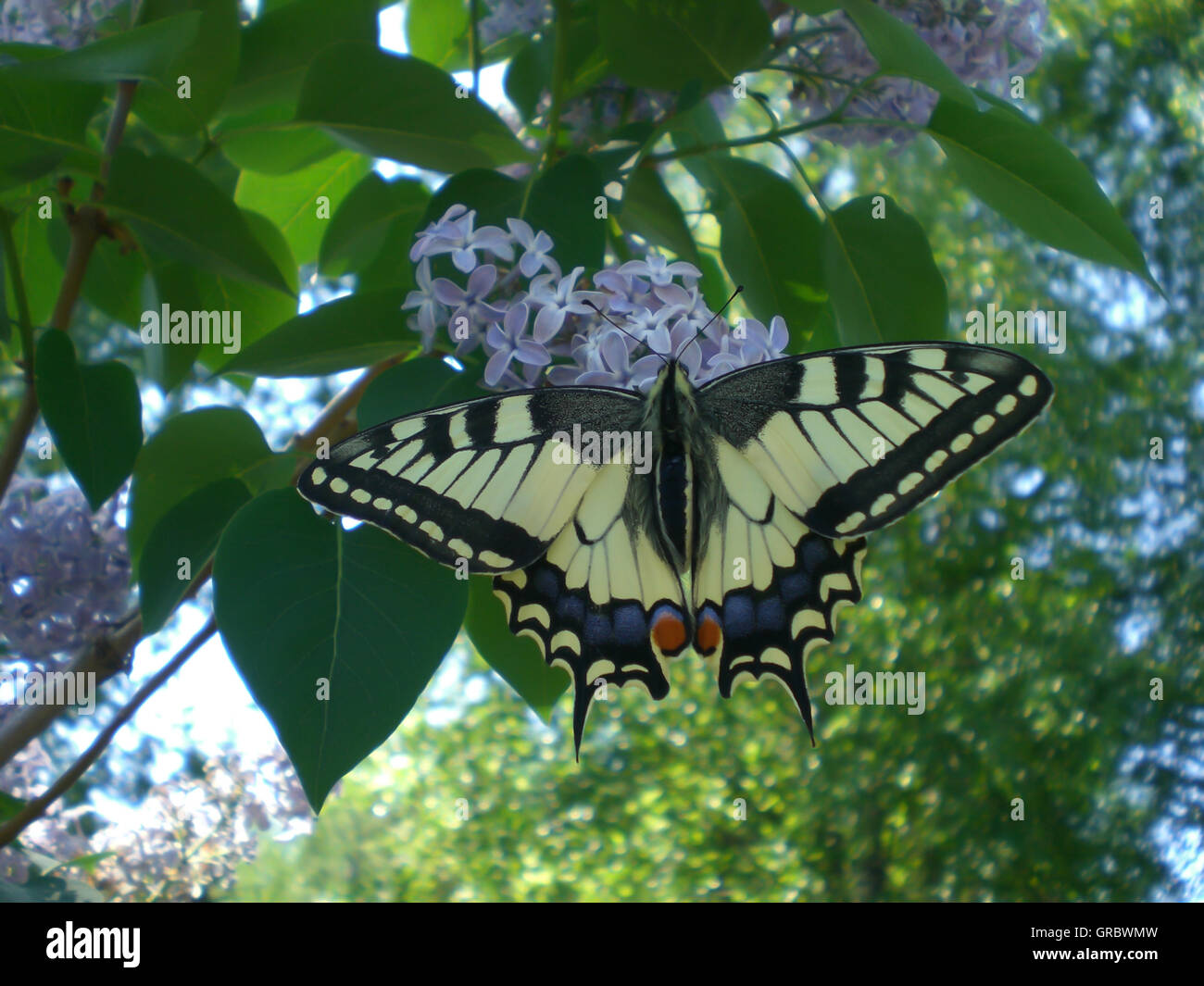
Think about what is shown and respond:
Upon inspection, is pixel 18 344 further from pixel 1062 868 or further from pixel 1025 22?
pixel 1062 868

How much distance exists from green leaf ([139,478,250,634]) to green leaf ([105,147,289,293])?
0.19m

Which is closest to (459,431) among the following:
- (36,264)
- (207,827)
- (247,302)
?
(247,302)

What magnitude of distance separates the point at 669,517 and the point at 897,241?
0.99ft

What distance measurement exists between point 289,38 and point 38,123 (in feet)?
0.76

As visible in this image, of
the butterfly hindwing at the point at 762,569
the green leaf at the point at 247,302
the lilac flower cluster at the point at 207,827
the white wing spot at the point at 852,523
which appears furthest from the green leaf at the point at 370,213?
the lilac flower cluster at the point at 207,827

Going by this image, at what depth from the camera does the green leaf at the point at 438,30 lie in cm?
115

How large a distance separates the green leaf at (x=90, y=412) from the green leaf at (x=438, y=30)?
1.75 ft

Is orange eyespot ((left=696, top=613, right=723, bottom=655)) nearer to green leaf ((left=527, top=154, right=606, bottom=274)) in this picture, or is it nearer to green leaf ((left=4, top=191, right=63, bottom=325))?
green leaf ((left=527, top=154, right=606, bottom=274))

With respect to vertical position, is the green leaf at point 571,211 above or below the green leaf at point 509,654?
above

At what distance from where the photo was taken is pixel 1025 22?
1.18 metres

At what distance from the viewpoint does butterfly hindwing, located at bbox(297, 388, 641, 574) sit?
2.42 ft

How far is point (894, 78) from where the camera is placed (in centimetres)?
106

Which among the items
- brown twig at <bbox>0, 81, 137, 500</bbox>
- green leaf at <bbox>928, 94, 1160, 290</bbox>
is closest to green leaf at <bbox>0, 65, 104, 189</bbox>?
brown twig at <bbox>0, 81, 137, 500</bbox>

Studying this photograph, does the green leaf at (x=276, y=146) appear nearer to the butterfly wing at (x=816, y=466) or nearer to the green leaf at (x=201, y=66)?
the green leaf at (x=201, y=66)
